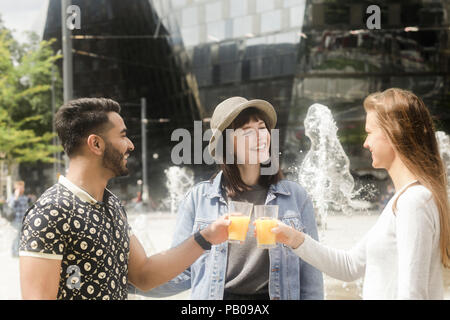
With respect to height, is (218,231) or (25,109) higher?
(25,109)

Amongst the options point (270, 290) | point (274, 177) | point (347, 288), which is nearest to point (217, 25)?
point (347, 288)

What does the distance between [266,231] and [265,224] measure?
0.03 meters

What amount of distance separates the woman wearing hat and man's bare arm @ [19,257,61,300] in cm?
74

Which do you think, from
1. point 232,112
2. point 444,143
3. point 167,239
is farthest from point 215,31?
point 232,112

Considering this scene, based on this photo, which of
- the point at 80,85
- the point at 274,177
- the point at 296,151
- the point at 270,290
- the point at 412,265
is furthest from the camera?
the point at 80,85

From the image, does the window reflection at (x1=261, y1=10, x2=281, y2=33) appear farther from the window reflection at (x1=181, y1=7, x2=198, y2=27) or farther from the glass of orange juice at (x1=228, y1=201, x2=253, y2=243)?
the glass of orange juice at (x1=228, y1=201, x2=253, y2=243)

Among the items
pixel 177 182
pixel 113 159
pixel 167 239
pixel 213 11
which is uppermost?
pixel 213 11

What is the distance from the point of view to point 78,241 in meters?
1.49

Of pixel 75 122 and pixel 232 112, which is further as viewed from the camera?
pixel 232 112

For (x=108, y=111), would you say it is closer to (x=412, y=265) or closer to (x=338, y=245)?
(x=412, y=265)

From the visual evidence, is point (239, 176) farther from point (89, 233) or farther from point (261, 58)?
point (261, 58)

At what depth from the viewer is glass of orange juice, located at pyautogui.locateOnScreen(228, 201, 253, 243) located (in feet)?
5.63
